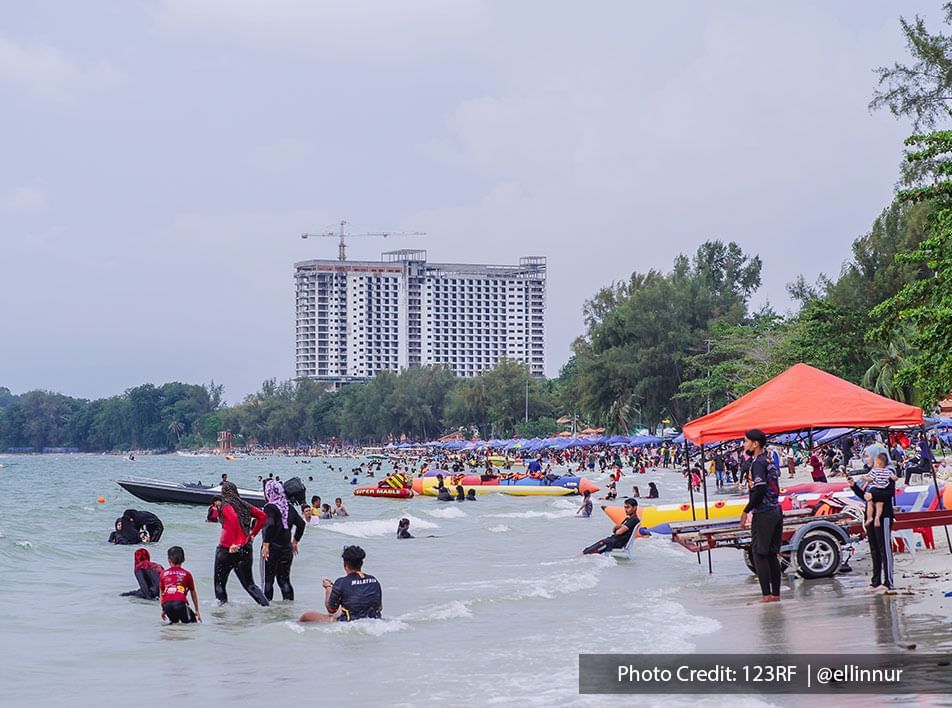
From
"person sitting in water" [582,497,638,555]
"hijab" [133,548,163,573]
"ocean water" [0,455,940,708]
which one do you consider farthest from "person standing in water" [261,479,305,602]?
"person sitting in water" [582,497,638,555]

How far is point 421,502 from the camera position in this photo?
48344 millimetres

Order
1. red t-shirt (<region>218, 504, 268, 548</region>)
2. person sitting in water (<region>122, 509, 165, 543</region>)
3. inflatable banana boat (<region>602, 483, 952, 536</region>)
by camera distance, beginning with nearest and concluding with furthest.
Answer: red t-shirt (<region>218, 504, 268, 548</region>), inflatable banana boat (<region>602, 483, 952, 536</region>), person sitting in water (<region>122, 509, 165, 543</region>)

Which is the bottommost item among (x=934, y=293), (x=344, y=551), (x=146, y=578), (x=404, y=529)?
(x=404, y=529)

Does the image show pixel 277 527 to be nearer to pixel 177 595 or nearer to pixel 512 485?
pixel 177 595

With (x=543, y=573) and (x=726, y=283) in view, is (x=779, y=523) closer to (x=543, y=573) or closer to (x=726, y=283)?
(x=543, y=573)

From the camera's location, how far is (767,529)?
11.8 meters

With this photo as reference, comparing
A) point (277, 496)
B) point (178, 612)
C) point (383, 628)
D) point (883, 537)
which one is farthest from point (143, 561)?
point (883, 537)

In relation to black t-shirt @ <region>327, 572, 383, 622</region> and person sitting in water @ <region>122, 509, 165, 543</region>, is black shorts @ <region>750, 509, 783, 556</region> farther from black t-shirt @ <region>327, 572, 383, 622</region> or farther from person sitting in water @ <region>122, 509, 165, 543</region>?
person sitting in water @ <region>122, 509, 165, 543</region>

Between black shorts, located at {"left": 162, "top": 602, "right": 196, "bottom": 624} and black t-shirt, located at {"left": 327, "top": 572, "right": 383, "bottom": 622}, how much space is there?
82.4 inches

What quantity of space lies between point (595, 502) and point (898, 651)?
1378 inches

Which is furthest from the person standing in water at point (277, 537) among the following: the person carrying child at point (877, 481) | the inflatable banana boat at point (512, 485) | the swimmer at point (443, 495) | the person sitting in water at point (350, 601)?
the swimmer at point (443, 495)

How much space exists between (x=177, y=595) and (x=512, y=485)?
3755 centimetres

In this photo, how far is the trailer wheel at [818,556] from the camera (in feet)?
47.5

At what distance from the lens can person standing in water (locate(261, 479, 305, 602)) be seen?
13.7m
